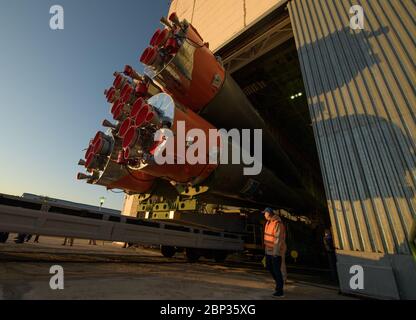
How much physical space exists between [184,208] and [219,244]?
5.88ft

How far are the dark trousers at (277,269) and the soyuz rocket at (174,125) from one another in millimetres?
2236

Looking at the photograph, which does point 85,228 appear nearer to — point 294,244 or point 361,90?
point 361,90

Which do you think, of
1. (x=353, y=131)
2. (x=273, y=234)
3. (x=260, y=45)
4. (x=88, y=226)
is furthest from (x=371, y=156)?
(x=260, y=45)

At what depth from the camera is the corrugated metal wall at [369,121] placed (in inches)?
139

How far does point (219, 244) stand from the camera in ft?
22.8

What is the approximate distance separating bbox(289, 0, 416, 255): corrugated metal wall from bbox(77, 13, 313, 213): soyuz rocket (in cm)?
238

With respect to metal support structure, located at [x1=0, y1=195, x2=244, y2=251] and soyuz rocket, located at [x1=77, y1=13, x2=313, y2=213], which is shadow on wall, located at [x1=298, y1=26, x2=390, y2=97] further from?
metal support structure, located at [x1=0, y1=195, x2=244, y2=251]

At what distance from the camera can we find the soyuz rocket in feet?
14.7

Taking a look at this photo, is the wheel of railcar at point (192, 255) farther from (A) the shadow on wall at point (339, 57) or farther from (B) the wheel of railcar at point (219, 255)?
(A) the shadow on wall at point (339, 57)

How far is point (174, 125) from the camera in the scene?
4.35 m

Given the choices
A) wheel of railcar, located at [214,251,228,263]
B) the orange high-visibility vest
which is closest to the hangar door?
the orange high-visibility vest

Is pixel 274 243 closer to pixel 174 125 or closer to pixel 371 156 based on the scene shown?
pixel 371 156

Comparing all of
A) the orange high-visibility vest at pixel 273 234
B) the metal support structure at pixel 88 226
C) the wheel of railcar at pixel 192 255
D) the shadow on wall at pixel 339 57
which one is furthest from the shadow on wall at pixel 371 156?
the wheel of railcar at pixel 192 255
